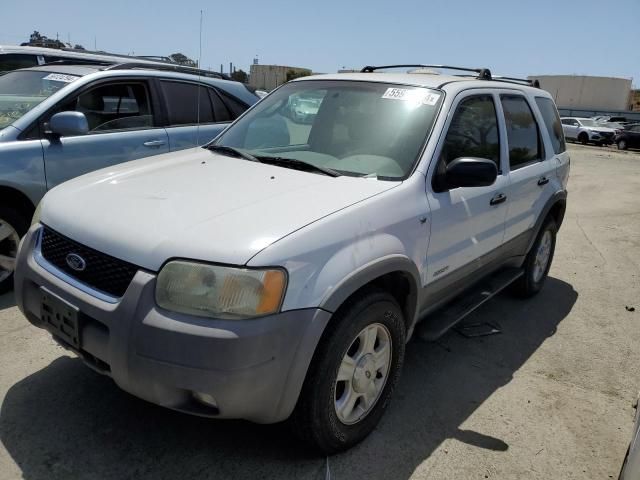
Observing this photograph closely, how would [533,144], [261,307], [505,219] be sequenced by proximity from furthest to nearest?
[533,144]
[505,219]
[261,307]

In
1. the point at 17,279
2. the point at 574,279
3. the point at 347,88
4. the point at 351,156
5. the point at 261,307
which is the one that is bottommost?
the point at 574,279

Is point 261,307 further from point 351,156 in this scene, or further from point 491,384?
point 491,384

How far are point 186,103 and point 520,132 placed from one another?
3179 millimetres

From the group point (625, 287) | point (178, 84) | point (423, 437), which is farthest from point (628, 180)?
point (423, 437)

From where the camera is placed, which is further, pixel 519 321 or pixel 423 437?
pixel 519 321

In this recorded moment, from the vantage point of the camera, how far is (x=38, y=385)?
9.73 ft

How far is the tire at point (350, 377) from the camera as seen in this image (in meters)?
2.29

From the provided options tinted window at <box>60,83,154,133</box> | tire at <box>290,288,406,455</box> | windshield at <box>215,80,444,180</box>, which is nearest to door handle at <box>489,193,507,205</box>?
windshield at <box>215,80,444,180</box>

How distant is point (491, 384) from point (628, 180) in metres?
13.0

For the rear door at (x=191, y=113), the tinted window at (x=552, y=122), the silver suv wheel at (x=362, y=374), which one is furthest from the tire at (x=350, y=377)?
the rear door at (x=191, y=113)

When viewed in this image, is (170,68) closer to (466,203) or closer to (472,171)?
(466,203)

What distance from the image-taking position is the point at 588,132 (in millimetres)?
30578

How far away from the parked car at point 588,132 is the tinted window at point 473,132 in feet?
97.6

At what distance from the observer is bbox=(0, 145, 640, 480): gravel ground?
2467 millimetres
